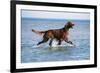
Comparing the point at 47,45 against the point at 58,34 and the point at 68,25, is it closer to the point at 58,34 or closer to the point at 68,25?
the point at 58,34

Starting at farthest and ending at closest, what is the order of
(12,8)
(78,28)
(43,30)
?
1. (78,28)
2. (43,30)
3. (12,8)

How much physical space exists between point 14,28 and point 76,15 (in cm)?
62

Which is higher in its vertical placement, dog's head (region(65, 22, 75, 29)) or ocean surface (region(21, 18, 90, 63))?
dog's head (region(65, 22, 75, 29))

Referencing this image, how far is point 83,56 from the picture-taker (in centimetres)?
197

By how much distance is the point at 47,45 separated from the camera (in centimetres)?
185

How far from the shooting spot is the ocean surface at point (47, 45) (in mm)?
1780

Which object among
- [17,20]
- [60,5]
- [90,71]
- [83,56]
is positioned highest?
[60,5]

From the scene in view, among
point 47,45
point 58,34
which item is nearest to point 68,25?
point 58,34

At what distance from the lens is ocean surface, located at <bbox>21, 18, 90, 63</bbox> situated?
70.1 inches

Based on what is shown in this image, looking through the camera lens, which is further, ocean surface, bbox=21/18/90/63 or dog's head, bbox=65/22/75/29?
dog's head, bbox=65/22/75/29

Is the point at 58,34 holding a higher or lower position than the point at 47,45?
higher

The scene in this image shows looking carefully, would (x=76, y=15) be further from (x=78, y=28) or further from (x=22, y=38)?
(x=22, y=38)

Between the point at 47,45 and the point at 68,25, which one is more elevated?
the point at 68,25

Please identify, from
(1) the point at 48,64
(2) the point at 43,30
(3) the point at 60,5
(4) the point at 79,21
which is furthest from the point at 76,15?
(1) the point at 48,64
